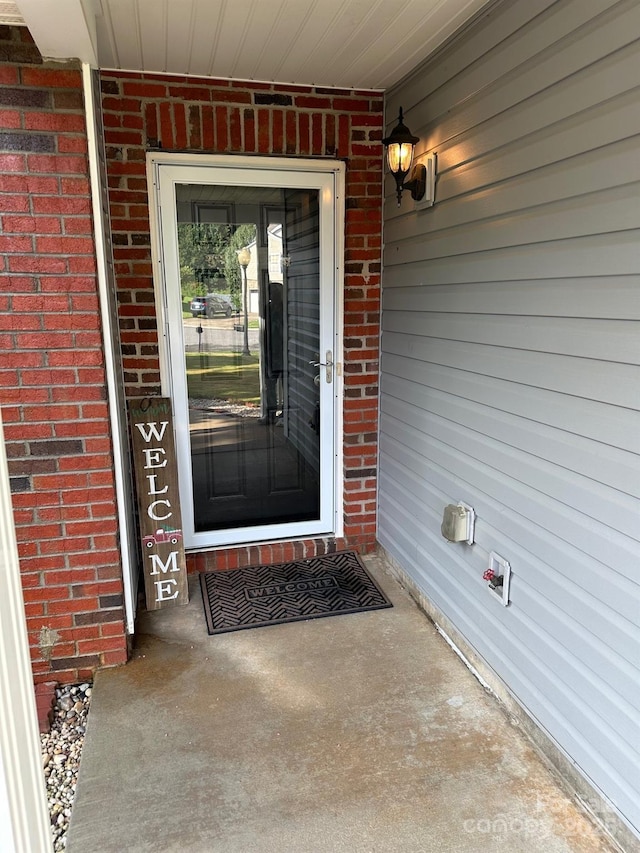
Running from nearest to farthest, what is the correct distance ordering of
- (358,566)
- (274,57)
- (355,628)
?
(274,57)
(355,628)
(358,566)

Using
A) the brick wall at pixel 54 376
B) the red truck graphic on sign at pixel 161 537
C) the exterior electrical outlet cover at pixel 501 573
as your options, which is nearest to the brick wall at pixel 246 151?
the red truck graphic on sign at pixel 161 537

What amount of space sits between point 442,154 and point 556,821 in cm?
237

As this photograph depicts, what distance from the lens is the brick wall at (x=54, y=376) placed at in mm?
1981

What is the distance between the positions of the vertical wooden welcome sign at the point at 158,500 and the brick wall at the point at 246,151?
21cm

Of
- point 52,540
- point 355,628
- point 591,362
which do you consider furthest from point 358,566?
point 591,362

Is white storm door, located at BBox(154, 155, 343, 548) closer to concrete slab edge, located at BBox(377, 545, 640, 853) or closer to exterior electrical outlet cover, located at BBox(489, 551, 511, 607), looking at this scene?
concrete slab edge, located at BBox(377, 545, 640, 853)

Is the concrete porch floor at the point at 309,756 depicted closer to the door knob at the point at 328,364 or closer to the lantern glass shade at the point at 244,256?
the door knob at the point at 328,364

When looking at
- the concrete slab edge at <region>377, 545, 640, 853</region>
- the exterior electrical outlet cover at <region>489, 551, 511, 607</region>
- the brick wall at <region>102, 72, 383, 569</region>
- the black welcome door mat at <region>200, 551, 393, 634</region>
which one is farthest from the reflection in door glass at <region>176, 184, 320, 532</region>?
the exterior electrical outlet cover at <region>489, 551, 511, 607</region>

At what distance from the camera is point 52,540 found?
7.34 ft

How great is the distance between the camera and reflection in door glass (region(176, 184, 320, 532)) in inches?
116

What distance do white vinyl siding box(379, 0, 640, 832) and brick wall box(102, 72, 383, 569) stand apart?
0.44 meters

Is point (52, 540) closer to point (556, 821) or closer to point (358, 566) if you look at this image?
point (358, 566)

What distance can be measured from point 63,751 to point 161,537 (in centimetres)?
97

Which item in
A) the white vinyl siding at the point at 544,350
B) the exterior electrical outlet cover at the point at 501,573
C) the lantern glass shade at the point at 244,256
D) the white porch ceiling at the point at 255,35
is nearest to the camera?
the white vinyl siding at the point at 544,350
